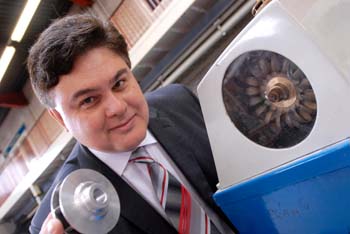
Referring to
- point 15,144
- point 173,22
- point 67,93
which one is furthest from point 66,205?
point 15,144

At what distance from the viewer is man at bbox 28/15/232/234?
30.6 inches

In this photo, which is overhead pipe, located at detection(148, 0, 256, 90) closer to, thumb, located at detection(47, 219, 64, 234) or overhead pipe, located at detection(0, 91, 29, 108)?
thumb, located at detection(47, 219, 64, 234)

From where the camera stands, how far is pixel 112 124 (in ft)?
2.65

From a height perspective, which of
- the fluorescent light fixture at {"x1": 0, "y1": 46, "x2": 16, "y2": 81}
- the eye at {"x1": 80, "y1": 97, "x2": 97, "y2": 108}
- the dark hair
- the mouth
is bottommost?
the fluorescent light fixture at {"x1": 0, "y1": 46, "x2": 16, "y2": 81}

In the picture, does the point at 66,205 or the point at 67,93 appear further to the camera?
the point at 67,93

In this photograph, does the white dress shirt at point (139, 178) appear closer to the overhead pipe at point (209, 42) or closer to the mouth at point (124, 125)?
the mouth at point (124, 125)

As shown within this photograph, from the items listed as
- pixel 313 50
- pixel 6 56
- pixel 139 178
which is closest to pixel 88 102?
pixel 139 178

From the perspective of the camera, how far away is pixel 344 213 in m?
0.60

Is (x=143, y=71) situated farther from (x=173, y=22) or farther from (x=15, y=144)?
(x=15, y=144)

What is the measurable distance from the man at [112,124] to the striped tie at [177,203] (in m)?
0.03

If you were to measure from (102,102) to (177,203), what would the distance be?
0.35m

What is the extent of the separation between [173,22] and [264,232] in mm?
1302

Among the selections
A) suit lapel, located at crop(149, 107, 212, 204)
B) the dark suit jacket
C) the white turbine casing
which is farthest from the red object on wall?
the white turbine casing

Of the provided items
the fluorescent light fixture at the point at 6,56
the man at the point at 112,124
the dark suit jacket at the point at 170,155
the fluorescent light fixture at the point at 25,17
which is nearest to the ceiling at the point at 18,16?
the fluorescent light fixture at the point at 6,56
